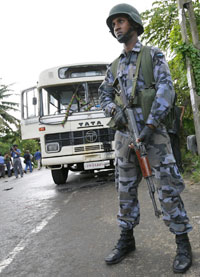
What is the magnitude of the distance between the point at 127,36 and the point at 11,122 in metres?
30.4

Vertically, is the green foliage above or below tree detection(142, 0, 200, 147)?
below

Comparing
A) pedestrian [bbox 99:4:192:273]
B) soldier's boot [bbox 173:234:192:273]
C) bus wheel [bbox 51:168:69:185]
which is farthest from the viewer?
bus wheel [bbox 51:168:69:185]

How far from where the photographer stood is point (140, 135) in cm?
249

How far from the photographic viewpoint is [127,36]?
2.65 meters

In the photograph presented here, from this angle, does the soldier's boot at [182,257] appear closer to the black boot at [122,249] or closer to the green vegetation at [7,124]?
the black boot at [122,249]

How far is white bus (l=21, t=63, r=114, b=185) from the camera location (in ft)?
25.5

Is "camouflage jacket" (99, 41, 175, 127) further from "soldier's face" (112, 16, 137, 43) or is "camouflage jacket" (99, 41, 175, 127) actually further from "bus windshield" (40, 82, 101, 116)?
"bus windshield" (40, 82, 101, 116)

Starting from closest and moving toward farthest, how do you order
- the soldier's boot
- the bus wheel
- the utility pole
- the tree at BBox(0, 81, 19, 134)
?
the soldier's boot, the utility pole, the bus wheel, the tree at BBox(0, 81, 19, 134)

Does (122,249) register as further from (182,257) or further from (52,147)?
(52,147)

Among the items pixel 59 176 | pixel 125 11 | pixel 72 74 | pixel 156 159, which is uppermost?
pixel 72 74

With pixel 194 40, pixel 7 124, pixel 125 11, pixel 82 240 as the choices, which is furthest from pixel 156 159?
pixel 7 124

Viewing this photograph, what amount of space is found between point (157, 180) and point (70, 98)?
5707 millimetres

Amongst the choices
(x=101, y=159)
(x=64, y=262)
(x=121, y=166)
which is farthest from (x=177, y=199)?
(x=101, y=159)

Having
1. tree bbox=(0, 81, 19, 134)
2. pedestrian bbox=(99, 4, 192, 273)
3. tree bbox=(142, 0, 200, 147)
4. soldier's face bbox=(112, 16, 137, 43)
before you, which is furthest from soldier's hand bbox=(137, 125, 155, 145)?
tree bbox=(0, 81, 19, 134)
